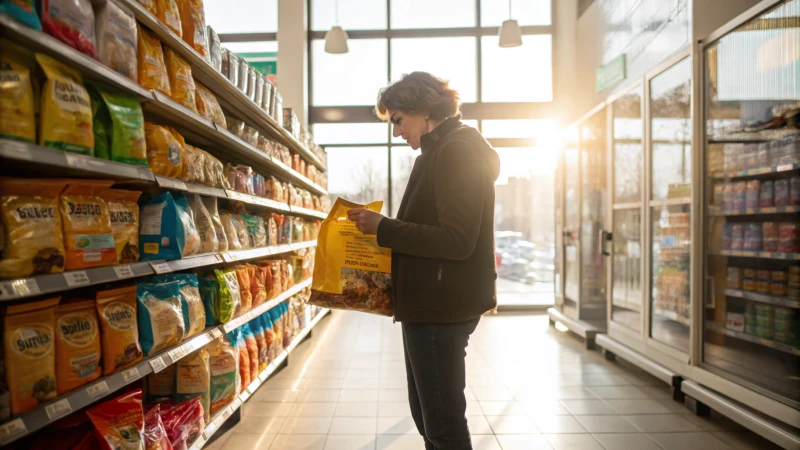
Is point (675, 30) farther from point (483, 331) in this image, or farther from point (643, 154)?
point (483, 331)

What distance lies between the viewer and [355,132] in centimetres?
763

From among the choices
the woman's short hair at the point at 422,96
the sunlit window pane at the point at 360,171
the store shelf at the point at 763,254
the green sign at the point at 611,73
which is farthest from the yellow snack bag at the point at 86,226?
the sunlit window pane at the point at 360,171

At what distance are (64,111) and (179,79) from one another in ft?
2.56

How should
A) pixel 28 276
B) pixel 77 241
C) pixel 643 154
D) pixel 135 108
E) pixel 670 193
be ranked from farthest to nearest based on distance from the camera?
pixel 643 154 < pixel 670 193 < pixel 135 108 < pixel 77 241 < pixel 28 276

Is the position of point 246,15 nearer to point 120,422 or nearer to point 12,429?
point 120,422

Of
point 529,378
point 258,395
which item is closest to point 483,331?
point 529,378

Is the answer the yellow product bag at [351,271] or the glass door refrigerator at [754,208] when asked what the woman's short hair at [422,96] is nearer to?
the yellow product bag at [351,271]

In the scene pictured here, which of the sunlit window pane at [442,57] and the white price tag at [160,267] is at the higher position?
the sunlit window pane at [442,57]

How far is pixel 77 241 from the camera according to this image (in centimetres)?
146

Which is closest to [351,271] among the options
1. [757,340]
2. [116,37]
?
[116,37]

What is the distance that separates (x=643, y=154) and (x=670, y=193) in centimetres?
43

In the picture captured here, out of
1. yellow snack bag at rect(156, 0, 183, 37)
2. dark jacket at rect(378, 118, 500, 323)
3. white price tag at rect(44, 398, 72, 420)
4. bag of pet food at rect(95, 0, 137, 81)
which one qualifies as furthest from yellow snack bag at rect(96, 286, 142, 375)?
yellow snack bag at rect(156, 0, 183, 37)

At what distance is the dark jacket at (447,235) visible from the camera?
4.84 ft

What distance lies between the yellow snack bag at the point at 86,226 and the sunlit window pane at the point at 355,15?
6.67 m
